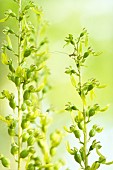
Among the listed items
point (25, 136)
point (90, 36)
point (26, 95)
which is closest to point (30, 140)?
point (25, 136)

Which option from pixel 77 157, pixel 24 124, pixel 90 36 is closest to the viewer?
pixel 77 157

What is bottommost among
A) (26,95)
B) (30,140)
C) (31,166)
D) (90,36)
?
(31,166)

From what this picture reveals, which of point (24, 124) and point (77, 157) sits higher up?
point (24, 124)

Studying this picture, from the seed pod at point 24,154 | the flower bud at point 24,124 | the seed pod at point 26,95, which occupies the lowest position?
the seed pod at point 24,154

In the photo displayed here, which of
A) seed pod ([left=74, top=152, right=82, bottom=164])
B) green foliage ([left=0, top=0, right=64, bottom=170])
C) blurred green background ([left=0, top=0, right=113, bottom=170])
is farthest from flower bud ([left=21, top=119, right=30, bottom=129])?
blurred green background ([left=0, top=0, right=113, bottom=170])

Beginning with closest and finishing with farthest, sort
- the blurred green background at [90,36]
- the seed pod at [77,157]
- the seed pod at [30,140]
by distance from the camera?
the seed pod at [77,157] < the seed pod at [30,140] < the blurred green background at [90,36]

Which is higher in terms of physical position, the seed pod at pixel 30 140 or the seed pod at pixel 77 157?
the seed pod at pixel 30 140

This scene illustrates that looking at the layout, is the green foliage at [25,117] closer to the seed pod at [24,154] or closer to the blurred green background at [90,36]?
the seed pod at [24,154]

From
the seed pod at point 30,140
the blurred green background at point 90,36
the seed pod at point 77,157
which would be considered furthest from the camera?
the blurred green background at point 90,36

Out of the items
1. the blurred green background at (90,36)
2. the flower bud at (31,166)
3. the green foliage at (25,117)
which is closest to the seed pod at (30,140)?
the green foliage at (25,117)

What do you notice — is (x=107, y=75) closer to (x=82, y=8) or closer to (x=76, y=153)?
(x=82, y=8)

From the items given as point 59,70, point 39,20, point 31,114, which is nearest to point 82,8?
point 59,70

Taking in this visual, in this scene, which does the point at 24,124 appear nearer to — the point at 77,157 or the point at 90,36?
the point at 77,157
